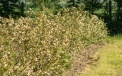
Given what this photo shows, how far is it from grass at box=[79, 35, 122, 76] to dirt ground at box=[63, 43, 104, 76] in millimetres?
258

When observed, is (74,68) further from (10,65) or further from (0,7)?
(0,7)

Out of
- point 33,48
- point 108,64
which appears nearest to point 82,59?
point 108,64

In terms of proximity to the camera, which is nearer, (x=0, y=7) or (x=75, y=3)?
(x=0, y=7)

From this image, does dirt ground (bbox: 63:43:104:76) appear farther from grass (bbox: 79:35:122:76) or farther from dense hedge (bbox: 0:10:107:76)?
dense hedge (bbox: 0:10:107:76)

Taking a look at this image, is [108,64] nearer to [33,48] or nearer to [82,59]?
[82,59]

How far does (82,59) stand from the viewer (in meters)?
15.8

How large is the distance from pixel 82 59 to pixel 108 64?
118cm

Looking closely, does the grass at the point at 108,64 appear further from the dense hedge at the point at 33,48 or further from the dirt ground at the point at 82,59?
the dense hedge at the point at 33,48

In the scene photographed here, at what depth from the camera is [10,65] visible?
8234mm

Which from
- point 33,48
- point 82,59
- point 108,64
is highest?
point 33,48

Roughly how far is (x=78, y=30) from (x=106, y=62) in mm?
1985

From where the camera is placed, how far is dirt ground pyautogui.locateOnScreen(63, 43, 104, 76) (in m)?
13.4

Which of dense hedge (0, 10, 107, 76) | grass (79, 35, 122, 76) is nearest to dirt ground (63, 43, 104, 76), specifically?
grass (79, 35, 122, 76)

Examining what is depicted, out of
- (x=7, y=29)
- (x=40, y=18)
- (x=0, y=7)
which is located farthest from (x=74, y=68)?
(x=0, y=7)
